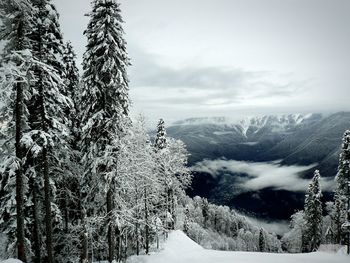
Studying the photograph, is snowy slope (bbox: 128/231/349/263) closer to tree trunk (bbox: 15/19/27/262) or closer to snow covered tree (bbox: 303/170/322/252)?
tree trunk (bbox: 15/19/27/262)

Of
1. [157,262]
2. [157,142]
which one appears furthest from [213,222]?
[157,262]

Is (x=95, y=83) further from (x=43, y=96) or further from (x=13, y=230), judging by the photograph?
(x=13, y=230)

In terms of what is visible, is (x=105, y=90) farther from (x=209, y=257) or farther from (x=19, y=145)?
(x=209, y=257)

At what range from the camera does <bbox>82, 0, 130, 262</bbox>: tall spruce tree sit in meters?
17.4

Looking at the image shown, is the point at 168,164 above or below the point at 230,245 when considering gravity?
above

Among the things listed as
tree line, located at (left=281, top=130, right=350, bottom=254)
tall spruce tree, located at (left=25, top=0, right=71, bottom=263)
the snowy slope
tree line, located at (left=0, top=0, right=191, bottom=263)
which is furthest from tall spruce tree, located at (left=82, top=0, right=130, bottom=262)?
tree line, located at (left=281, top=130, right=350, bottom=254)

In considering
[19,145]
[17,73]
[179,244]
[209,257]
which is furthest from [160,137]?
[17,73]

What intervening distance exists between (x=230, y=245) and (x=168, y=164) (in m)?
107

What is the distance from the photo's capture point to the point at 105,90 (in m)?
17.9

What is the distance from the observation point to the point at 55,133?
16.5 meters

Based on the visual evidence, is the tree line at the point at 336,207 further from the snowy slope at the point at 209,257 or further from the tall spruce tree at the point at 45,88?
the tall spruce tree at the point at 45,88

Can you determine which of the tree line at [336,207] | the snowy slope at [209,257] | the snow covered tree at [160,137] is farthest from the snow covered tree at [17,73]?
the tree line at [336,207]

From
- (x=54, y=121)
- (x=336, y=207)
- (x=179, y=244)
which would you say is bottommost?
(x=336, y=207)

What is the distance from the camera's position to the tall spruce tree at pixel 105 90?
17.4 metres
